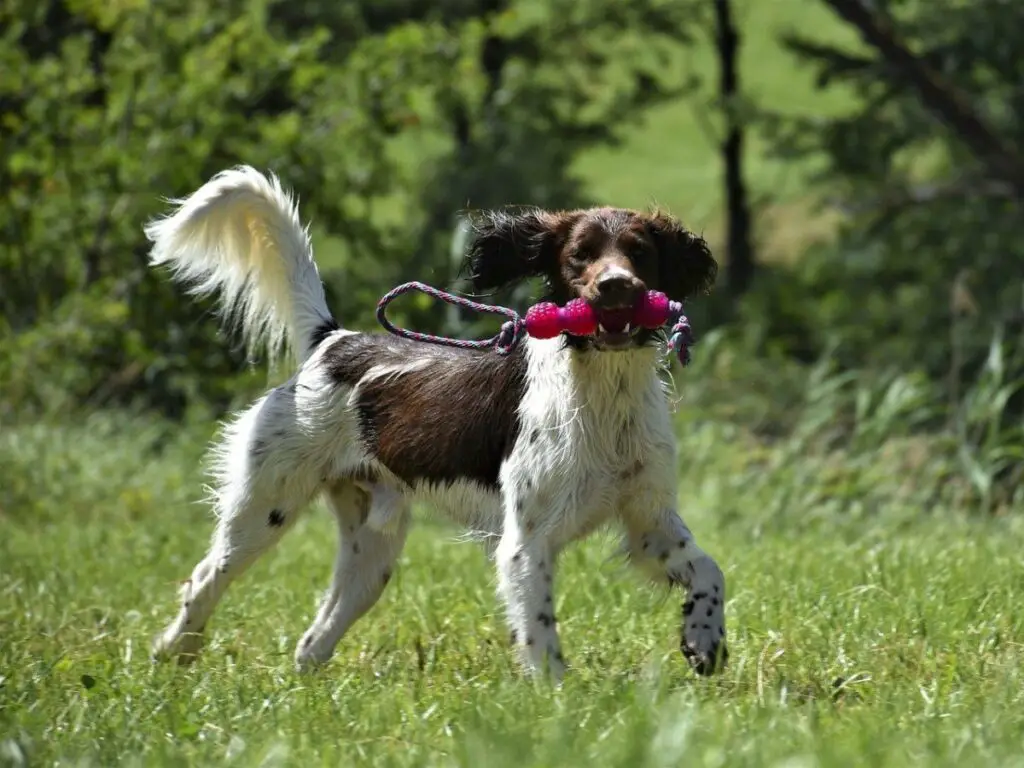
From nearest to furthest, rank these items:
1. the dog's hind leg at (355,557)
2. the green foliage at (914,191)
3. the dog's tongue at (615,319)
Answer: the dog's tongue at (615,319) → the dog's hind leg at (355,557) → the green foliage at (914,191)

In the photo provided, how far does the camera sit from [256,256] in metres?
6.04

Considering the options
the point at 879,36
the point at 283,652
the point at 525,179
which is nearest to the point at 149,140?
the point at 525,179

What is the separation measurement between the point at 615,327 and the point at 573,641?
1273mm

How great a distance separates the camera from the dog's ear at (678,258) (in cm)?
505

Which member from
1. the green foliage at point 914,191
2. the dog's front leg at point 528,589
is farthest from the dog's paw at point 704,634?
the green foliage at point 914,191

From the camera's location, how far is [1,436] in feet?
33.7

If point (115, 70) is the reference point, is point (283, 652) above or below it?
below

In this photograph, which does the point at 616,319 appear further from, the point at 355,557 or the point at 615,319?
the point at 355,557

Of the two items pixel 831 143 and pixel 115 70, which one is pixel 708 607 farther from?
pixel 831 143

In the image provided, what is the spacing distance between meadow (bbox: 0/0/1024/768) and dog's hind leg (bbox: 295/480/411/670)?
112mm

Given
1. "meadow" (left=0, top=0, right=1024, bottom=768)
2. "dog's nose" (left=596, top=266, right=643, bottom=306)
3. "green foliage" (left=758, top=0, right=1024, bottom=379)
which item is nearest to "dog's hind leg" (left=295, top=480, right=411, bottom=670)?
"meadow" (left=0, top=0, right=1024, bottom=768)

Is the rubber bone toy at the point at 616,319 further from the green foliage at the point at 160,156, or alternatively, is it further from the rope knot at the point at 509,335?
the green foliage at the point at 160,156

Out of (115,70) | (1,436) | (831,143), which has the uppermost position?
(115,70)

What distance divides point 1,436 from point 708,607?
659 cm
